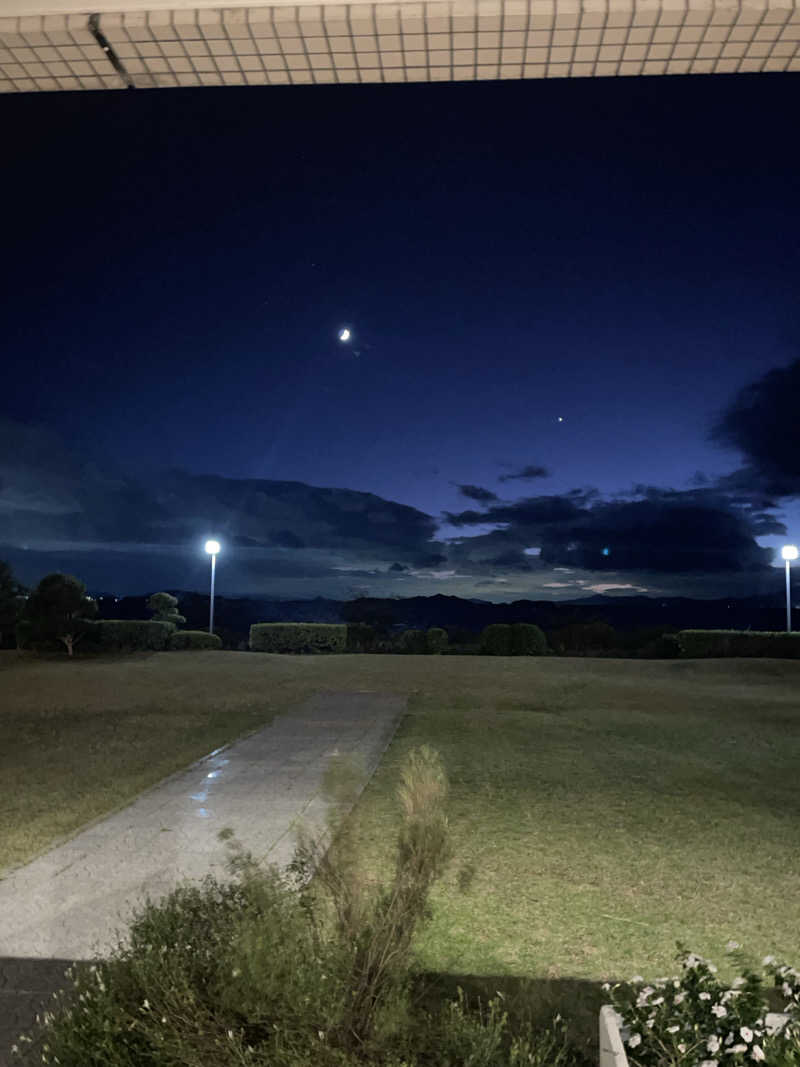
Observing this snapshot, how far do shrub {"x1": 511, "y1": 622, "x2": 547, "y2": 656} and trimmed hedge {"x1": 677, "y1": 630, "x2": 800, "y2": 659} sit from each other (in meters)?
3.65

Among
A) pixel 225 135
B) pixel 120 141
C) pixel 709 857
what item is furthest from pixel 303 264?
pixel 709 857

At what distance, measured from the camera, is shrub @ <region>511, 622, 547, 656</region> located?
2042cm

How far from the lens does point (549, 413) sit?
69.5ft

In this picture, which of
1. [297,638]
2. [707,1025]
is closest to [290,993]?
[707,1025]

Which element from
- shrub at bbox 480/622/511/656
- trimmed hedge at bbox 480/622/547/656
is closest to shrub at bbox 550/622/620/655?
trimmed hedge at bbox 480/622/547/656

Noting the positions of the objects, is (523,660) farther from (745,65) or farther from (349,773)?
(745,65)

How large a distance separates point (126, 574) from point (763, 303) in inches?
1044

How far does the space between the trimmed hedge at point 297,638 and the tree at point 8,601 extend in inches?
250

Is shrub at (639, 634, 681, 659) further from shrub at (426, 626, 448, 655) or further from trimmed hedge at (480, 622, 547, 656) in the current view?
shrub at (426, 626, 448, 655)

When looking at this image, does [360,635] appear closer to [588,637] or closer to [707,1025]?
[588,637]

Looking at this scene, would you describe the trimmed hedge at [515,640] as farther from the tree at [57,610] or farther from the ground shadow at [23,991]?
the ground shadow at [23,991]

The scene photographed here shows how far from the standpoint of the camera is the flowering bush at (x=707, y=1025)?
1721 millimetres

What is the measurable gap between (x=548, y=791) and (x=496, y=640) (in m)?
15.0

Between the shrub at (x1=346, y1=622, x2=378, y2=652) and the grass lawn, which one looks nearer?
the grass lawn
